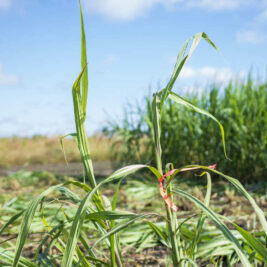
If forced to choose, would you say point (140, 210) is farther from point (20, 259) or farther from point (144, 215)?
point (144, 215)

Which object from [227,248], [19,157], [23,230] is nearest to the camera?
[23,230]

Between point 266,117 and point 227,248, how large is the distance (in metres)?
2.32

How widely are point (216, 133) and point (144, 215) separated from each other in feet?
10.2

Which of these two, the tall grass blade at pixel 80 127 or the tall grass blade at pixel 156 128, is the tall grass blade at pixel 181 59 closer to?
the tall grass blade at pixel 156 128

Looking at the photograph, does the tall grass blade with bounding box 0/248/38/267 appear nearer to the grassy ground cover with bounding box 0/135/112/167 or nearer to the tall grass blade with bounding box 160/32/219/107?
the tall grass blade with bounding box 160/32/219/107

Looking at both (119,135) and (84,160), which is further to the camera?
(119,135)

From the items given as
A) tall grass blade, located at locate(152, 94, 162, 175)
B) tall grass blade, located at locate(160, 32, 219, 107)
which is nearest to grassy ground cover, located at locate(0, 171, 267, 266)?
tall grass blade, located at locate(152, 94, 162, 175)

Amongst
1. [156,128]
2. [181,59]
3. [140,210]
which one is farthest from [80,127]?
[140,210]

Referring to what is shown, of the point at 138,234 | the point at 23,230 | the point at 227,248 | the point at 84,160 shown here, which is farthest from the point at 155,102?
the point at 138,234

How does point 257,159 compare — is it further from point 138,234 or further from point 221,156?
point 138,234

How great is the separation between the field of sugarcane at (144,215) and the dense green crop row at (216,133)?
0.02 m

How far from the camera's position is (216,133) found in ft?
12.2

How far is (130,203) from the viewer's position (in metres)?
Result: 2.94

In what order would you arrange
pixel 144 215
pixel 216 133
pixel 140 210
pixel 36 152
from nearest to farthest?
1. pixel 144 215
2. pixel 140 210
3. pixel 216 133
4. pixel 36 152
